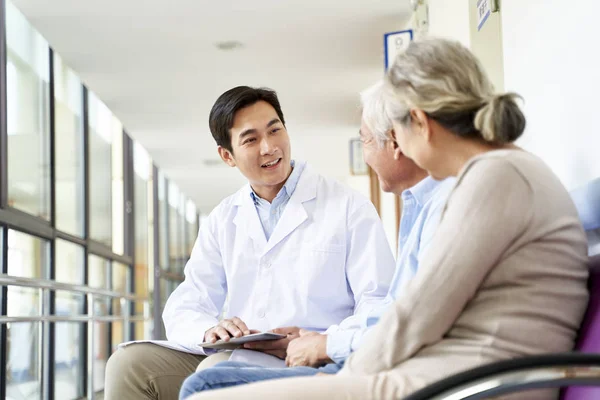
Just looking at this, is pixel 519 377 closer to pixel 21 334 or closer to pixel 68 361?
pixel 21 334

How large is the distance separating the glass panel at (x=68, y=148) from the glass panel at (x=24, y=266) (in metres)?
0.66

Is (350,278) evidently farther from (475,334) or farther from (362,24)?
(362,24)

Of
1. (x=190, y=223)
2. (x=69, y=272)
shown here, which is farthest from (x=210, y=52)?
(x=190, y=223)

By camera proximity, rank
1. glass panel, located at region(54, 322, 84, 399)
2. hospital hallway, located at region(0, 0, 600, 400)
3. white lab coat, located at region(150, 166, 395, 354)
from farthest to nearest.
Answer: glass panel, located at region(54, 322, 84, 399)
white lab coat, located at region(150, 166, 395, 354)
hospital hallway, located at region(0, 0, 600, 400)

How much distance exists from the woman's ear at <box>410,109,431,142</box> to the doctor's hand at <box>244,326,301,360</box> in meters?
0.86

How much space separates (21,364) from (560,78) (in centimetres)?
393

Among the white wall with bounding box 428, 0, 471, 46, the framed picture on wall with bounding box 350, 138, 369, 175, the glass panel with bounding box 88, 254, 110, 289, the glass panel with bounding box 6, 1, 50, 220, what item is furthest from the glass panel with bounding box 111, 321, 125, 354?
the white wall with bounding box 428, 0, 471, 46

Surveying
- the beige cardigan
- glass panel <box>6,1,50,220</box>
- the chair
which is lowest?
the chair

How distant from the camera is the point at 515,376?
1.02 m

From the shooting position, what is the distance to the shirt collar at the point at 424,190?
188 centimetres

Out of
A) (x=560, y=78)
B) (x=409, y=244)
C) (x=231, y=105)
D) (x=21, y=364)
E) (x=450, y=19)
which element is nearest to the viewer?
(x=409, y=244)

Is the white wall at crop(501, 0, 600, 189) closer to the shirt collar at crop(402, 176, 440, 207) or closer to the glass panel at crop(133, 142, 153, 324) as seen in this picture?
the shirt collar at crop(402, 176, 440, 207)

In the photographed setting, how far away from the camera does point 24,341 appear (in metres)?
4.98

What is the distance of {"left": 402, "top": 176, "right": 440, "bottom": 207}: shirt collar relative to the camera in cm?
188
